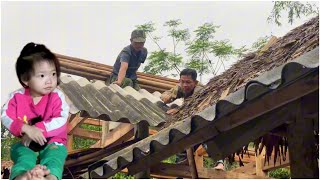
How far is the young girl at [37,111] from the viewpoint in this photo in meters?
2.46

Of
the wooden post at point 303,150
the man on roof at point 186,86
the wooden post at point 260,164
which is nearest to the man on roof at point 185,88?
the man on roof at point 186,86

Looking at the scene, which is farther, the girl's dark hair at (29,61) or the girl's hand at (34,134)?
the girl's dark hair at (29,61)

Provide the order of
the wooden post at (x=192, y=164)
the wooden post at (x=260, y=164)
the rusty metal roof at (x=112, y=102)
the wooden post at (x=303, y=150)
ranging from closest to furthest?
the wooden post at (x=303, y=150), the wooden post at (x=192, y=164), the rusty metal roof at (x=112, y=102), the wooden post at (x=260, y=164)

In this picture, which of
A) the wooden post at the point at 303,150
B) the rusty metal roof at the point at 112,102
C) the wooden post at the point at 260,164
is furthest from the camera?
the wooden post at the point at 260,164

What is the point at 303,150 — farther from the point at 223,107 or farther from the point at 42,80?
→ the point at 42,80

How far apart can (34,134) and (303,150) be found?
1868 millimetres

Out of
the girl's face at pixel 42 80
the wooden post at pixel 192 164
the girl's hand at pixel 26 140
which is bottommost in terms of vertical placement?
the girl's hand at pixel 26 140

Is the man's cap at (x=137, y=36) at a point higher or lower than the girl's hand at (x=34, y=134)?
higher

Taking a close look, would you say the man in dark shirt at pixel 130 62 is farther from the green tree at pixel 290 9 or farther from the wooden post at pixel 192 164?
the green tree at pixel 290 9

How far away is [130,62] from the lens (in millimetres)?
7730

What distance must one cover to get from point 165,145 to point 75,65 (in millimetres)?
2838

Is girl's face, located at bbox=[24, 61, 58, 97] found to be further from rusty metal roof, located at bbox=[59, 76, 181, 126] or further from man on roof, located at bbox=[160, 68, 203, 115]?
man on roof, located at bbox=[160, 68, 203, 115]

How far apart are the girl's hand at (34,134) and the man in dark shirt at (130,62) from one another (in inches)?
198

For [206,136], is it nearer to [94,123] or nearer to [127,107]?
[127,107]
